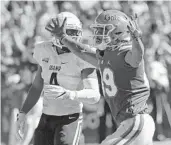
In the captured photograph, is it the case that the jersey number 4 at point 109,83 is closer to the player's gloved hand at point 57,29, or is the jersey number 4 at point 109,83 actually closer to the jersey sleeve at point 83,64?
the jersey sleeve at point 83,64

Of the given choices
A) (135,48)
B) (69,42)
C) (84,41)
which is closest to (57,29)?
(69,42)

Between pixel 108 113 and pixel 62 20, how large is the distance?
2893 mm

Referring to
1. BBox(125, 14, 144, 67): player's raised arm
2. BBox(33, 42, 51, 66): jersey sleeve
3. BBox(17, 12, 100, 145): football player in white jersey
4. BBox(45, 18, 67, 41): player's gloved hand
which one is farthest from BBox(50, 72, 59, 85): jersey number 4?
BBox(125, 14, 144, 67): player's raised arm

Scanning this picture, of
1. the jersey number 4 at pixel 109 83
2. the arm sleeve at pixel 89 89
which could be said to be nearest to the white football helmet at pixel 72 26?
the arm sleeve at pixel 89 89

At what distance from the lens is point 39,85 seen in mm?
4371

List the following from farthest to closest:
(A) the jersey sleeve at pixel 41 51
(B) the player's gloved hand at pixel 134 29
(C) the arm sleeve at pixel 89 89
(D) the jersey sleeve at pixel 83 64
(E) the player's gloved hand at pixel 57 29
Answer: (A) the jersey sleeve at pixel 41 51 < (D) the jersey sleeve at pixel 83 64 < (E) the player's gloved hand at pixel 57 29 < (C) the arm sleeve at pixel 89 89 < (B) the player's gloved hand at pixel 134 29

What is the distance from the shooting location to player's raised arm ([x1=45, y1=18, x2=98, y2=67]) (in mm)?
4000

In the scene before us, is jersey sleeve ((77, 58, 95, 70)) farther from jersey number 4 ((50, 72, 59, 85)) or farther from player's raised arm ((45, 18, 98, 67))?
jersey number 4 ((50, 72, 59, 85))

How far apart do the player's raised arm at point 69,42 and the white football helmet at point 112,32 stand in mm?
182

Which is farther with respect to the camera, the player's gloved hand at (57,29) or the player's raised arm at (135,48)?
the player's gloved hand at (57,29)

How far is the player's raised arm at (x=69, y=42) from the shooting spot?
4.00m

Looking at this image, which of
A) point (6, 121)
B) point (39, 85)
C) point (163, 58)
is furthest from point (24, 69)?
point (39, 85)

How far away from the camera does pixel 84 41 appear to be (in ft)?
22.5

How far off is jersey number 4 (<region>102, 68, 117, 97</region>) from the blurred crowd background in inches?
115
